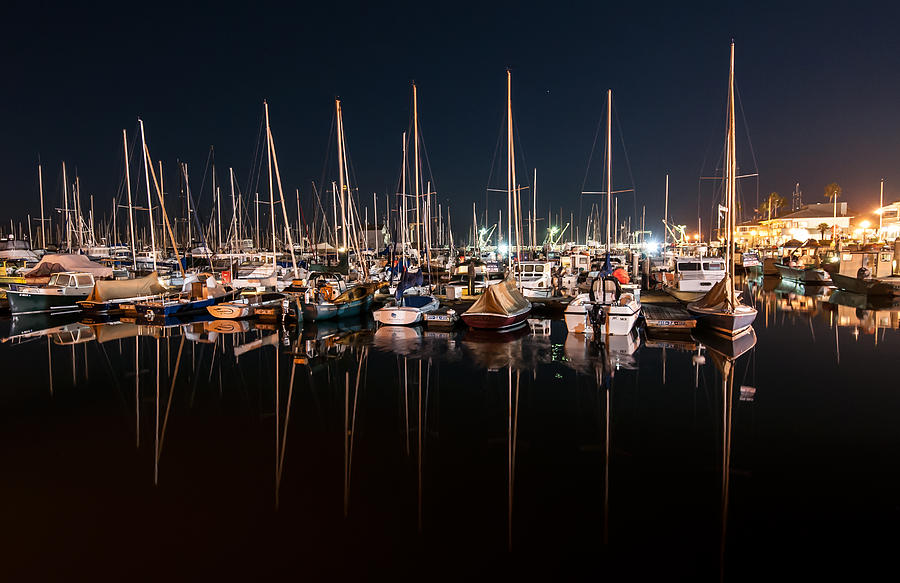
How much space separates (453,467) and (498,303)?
46.3 feet

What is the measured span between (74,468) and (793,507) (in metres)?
12.0

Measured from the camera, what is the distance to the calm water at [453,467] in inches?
247

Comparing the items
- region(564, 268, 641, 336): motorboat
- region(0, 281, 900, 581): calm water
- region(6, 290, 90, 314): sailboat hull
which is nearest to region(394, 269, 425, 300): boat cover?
region(564, 268, 641, 336): motorboat

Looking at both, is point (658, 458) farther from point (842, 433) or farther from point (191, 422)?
point (191, 422)

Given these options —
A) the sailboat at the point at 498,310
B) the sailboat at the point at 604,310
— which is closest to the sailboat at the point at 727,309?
the sailboat at the point at 604,310

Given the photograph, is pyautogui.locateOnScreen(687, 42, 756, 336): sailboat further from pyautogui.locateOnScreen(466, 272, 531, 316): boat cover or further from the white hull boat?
the white hull boat

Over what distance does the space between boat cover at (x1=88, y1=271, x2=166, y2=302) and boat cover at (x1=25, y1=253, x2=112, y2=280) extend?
440 inches

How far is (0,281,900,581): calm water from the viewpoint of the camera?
628 cm

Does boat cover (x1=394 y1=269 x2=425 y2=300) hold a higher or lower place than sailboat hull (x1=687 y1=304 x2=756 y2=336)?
higher

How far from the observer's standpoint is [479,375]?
49.9 feet

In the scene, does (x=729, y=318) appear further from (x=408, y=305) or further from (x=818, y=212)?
(x=818, y=212)

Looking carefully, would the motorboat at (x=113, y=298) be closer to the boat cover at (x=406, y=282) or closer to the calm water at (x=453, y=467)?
the calm water at (x=453, y=467)

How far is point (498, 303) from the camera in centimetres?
2245

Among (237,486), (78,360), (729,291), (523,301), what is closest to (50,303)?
(78,360)
